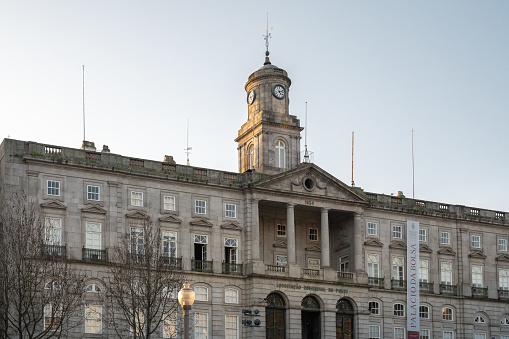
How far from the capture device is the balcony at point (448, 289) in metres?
75.1

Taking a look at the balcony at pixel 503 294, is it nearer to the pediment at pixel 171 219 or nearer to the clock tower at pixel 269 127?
the clock tower at pixel 269 127

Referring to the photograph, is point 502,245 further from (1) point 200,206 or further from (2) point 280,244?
(1) point 200,206

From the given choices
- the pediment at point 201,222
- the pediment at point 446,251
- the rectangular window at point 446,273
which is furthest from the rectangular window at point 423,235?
the pediment at point 201,222

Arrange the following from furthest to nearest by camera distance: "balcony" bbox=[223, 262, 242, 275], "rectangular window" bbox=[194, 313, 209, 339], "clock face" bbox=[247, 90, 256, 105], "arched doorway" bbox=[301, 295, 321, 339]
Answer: "clock face" bbox=[247, 90, 256, 105] < "arched doorway" bbox=[301, 295, 321, 339] < "balcony" bbox=[223, 262, 242, 275] < "rectangular window" bbox=[194, 313, 209, 339]

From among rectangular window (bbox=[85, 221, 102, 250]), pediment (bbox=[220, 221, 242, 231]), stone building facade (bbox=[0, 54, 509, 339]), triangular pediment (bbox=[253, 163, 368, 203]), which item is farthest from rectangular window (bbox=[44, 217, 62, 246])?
triangular pediment (bbox=[253, 163, 368, 203])

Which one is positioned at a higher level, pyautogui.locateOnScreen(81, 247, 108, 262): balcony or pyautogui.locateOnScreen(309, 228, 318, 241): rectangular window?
pyautogui.locateOnScreen(309, 228, 318, 241): rectangular window

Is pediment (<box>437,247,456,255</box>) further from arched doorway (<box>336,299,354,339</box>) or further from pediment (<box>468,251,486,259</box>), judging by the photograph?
arched doorway (<box>336,299,354,339</box>)

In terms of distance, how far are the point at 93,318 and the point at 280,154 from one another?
78.6 feet

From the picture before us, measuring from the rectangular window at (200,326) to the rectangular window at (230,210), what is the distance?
8091 millimetres

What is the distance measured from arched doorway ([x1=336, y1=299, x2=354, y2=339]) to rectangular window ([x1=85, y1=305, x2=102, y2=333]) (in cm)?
1986

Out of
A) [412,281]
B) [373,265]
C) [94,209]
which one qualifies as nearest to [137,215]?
[94,209]

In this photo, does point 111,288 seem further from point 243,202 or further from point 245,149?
point 245,149

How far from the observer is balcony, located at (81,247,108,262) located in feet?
199

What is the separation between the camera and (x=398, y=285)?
241 feet
